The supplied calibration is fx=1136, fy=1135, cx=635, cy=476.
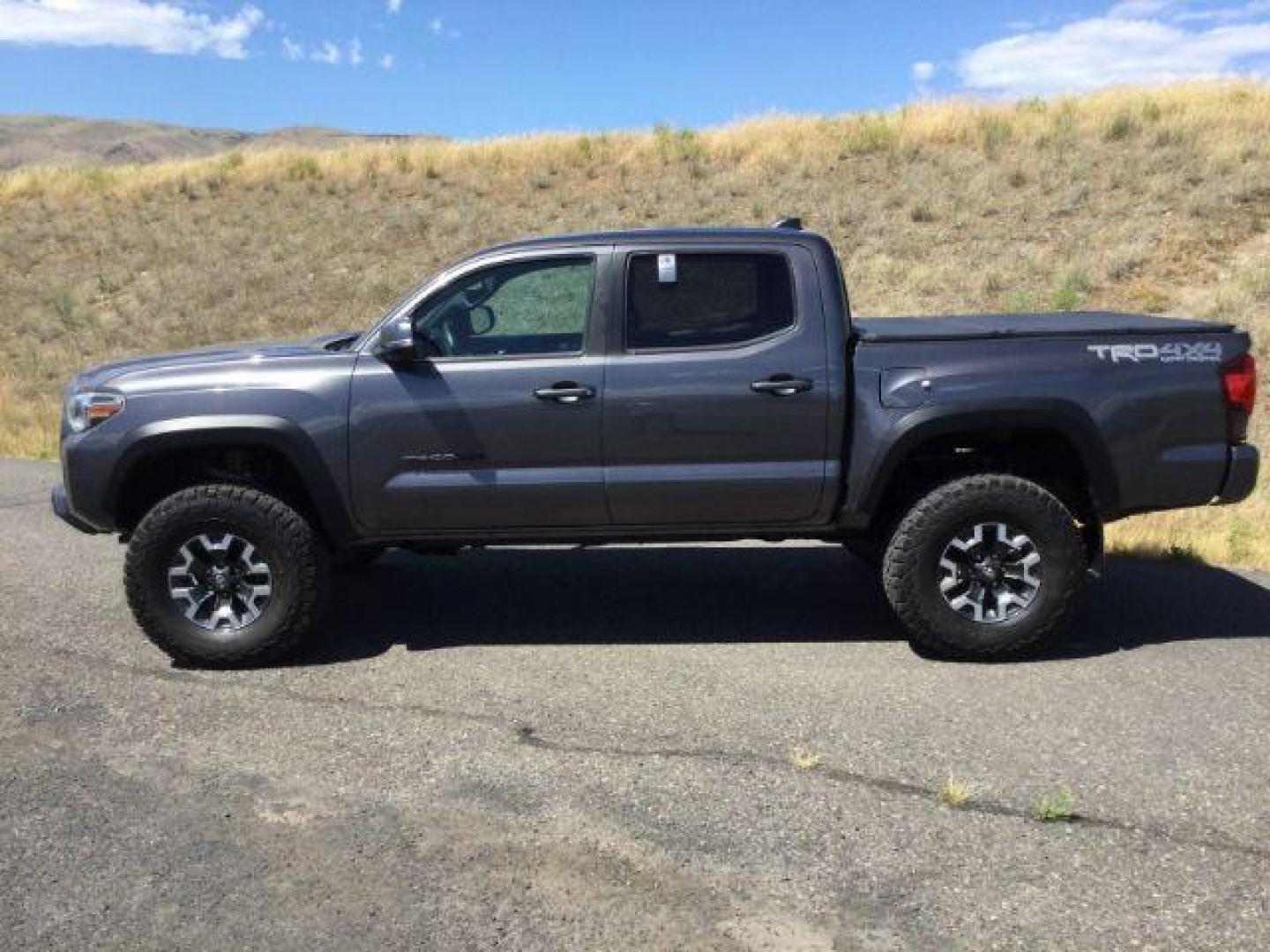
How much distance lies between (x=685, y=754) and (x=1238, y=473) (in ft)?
9.72

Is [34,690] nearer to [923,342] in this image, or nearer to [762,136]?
[923,342]

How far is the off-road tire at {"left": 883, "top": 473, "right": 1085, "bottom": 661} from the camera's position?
523cm

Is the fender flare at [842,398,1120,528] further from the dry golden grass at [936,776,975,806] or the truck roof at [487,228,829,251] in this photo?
the dry golden grass at [936,776,975,806]

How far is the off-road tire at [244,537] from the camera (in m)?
5.25

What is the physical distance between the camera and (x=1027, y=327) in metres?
5.48

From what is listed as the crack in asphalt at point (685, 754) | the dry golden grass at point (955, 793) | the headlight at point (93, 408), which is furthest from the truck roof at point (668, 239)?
the dry golden grass at point (955, 793)

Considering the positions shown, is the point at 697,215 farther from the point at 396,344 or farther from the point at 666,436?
the point at 396,344

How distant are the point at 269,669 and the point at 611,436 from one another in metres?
1.95

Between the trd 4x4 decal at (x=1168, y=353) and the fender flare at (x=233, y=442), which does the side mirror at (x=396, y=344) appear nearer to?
the fender flare at (x=233, y=442)

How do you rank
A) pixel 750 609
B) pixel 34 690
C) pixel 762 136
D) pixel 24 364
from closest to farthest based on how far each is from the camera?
1. pixel 34 690
2. pixel 750 609
3. pixel 24 364
4. pixel 762 136

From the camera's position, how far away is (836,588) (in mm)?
6598

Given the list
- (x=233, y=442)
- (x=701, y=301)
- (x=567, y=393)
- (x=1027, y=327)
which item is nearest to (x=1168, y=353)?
(x=1027, y=327)

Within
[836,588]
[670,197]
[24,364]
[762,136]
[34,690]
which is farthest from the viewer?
[762,136]

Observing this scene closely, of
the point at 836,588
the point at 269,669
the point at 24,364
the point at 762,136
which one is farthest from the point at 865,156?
the point at 269,669
